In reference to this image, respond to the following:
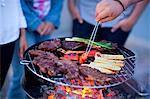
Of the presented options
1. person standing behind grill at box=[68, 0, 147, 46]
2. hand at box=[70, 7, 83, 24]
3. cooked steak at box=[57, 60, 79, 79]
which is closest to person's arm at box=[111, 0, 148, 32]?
person standing behind grill at box=[68, 0, 147, 46]

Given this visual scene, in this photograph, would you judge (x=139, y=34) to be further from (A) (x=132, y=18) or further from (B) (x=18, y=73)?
(B) (x=18, y=73)

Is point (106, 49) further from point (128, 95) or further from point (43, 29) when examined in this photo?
point (43, 29)

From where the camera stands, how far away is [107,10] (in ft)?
5.64

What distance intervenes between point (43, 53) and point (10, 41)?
289 millimetres

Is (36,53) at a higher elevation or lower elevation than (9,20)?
lower

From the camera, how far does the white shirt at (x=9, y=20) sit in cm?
203

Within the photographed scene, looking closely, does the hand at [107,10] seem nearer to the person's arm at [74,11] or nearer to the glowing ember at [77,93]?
the glowing ember at [77,93]

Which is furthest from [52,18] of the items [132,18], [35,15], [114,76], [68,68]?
[114,76]

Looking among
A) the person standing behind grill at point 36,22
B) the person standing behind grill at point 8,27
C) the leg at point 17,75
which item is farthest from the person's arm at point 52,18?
the person standing behind grill at point 8,27

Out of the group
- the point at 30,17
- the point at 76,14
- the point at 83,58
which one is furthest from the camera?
the point at 76,14

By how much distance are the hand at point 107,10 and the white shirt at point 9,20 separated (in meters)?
0.61

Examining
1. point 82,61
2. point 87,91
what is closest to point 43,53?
point 82,61

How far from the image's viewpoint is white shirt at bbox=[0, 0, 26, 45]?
2.03 m

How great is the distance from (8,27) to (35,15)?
49 centimetres
